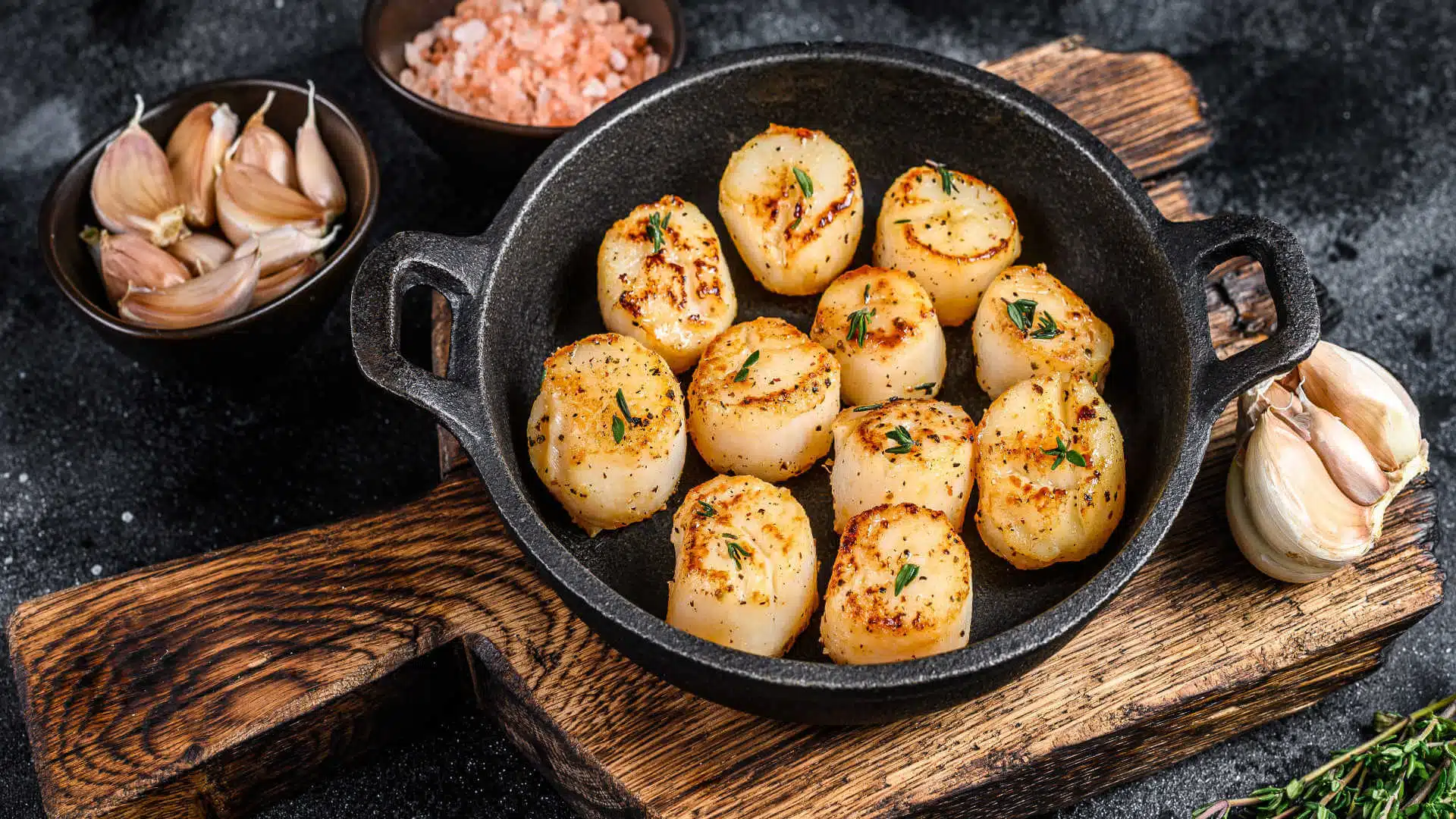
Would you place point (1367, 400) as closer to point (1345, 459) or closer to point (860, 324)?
point (1345, 459)

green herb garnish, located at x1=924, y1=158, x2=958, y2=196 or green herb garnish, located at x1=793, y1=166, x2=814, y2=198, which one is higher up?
green herb garnish, located at x1=924, y1=158, x2=958, y2=196

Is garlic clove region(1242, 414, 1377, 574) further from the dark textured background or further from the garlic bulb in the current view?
the dark textured background

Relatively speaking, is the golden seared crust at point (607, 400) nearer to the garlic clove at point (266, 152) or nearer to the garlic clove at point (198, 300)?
the garlic clove at point (198, 300)

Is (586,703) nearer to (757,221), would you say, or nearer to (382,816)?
(382,816)

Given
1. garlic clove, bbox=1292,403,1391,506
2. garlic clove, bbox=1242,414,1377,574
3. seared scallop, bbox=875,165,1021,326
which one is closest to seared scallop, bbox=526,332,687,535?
seared scallop, bbox=875,165,1021,326

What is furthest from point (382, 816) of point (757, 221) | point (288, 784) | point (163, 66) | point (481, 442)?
point (163, 66)
